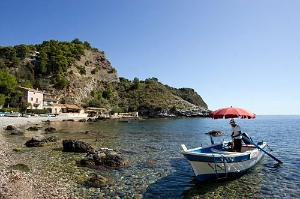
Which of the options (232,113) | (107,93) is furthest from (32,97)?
(232,113)

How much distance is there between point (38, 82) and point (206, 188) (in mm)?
112382

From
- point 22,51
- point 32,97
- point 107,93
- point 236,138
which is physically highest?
point 22,51

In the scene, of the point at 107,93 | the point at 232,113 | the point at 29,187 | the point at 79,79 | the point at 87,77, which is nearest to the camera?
the point at 29,187

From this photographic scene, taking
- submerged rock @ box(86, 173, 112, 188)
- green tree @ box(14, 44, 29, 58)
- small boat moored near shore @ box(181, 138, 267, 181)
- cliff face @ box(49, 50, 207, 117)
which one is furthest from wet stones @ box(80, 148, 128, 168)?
green tree @ box(14, 44, 29, 58)

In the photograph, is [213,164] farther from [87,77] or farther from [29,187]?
[87,77]

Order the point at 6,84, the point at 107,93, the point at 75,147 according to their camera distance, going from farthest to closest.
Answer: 1. the point at 107,93
2. the point at 6,84
3. the point at 75,147

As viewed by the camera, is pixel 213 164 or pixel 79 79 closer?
pixel 213 164

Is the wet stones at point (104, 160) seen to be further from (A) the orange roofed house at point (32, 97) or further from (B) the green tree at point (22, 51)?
(B) the green tree at point (22, 51)

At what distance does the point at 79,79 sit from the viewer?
122250 millimetres

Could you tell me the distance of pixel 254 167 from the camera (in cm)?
1587

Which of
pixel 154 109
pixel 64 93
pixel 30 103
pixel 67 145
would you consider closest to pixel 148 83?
pixel 154 109

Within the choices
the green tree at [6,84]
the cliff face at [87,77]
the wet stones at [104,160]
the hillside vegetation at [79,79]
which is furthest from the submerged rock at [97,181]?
the cliff face at [87,77]

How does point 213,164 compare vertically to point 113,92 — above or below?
below

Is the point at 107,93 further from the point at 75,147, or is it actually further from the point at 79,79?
the point at 75,147
